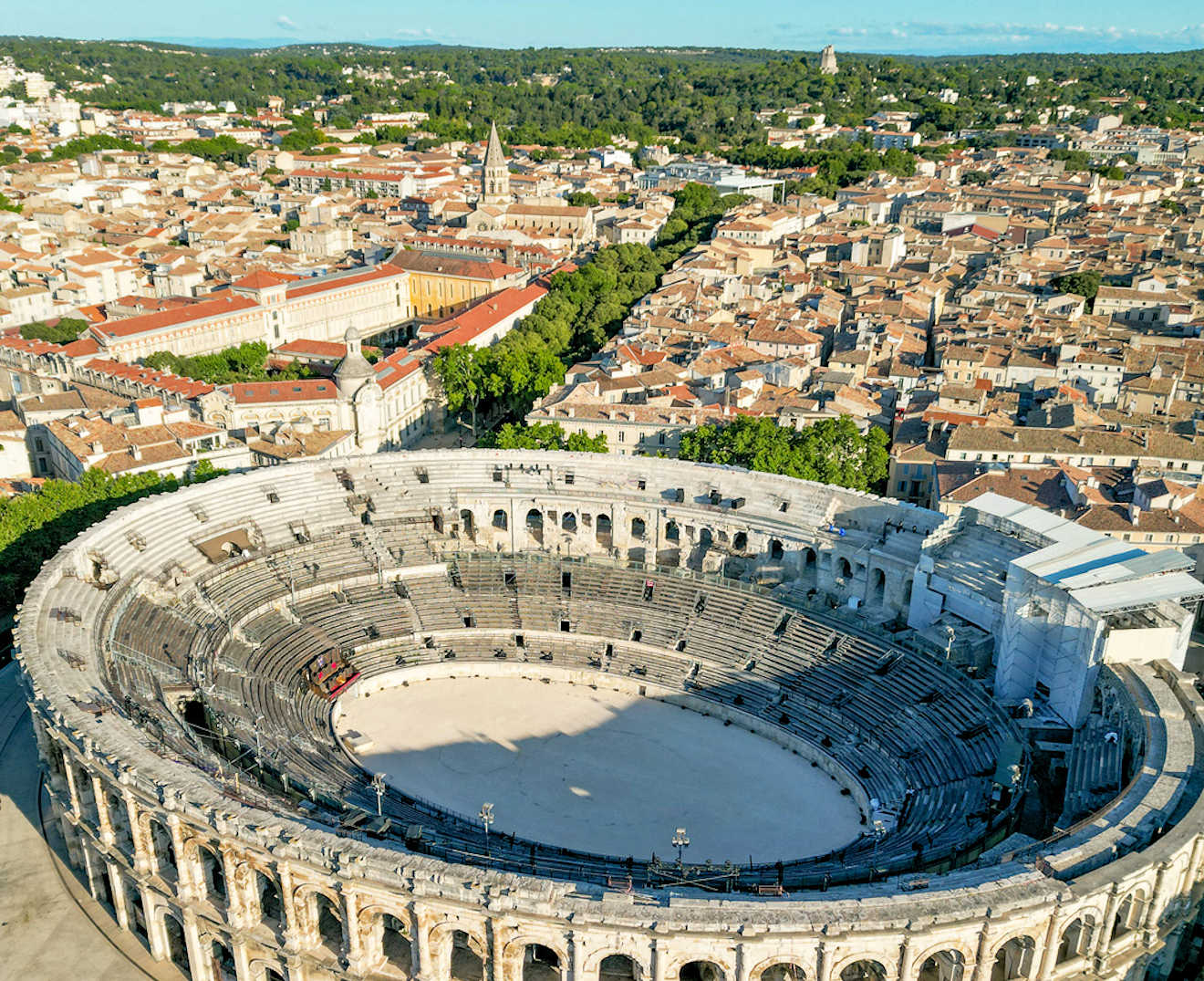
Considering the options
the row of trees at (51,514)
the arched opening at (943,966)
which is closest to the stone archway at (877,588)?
the arched opening at (943,966)

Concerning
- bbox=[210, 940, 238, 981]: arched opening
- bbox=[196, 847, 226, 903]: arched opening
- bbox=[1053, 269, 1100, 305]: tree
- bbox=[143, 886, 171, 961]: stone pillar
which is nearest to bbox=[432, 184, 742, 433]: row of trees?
bbox=[1053, 269, 1100, 305]: tree

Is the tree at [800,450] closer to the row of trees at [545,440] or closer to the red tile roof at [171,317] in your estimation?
the row of trees at [545,440]

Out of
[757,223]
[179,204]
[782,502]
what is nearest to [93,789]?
[782,502]

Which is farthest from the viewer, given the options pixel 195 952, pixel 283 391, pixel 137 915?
pixel 283 391

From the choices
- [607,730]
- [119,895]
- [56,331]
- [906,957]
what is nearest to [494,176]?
[56,331]

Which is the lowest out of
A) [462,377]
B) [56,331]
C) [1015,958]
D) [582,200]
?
[1015,958]

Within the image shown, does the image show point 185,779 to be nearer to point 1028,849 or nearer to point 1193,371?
point 1028,849

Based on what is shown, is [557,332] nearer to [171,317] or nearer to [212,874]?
[171,317]
